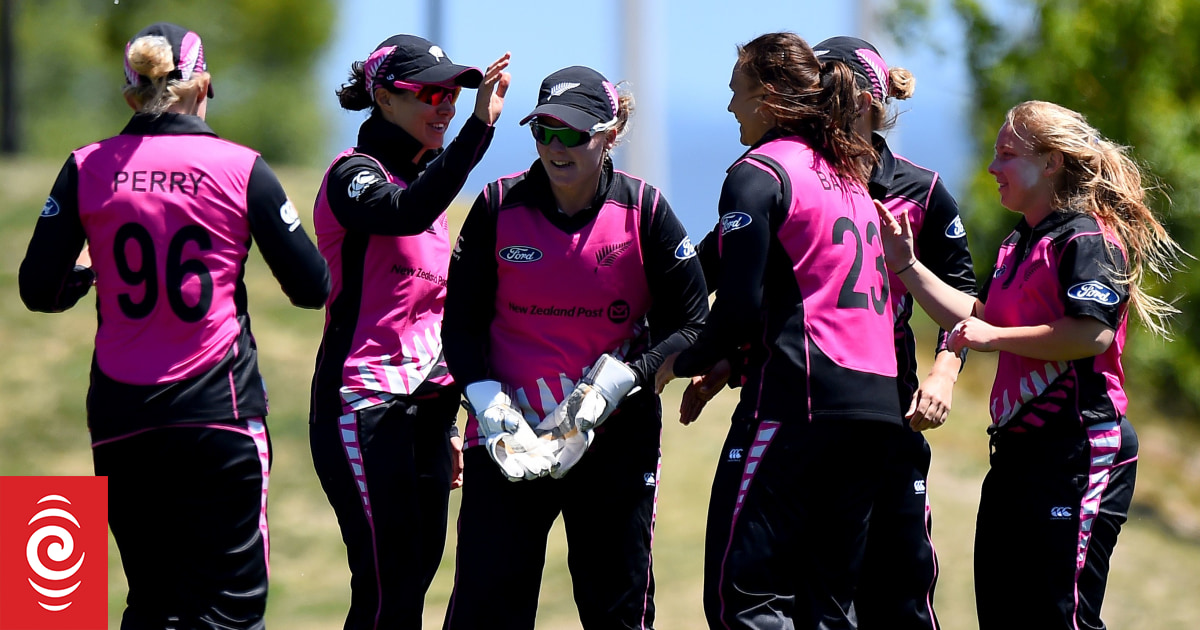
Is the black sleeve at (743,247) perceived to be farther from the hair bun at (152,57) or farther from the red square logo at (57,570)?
the red square logo at (57,570)

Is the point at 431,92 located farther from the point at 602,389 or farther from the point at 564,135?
the point at 602,389

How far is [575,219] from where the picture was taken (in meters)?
4.61

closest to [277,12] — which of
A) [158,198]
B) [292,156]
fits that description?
[292,156]

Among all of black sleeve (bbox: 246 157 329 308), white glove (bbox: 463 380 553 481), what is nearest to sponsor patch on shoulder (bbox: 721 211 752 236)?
white glove (bbox: 463 380 553 481)

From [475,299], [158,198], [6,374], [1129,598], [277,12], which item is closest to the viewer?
[158,198]

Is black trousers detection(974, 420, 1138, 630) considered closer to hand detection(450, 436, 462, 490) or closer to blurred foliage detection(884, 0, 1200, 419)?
hand detection(450, 436, 462, 490)

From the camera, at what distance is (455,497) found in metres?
10.5

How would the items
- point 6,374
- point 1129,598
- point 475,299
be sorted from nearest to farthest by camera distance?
point 475,299, point 1129,598, point 6,374

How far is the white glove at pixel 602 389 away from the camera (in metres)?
4.46

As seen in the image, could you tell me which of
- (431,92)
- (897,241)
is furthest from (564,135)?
(897,241)

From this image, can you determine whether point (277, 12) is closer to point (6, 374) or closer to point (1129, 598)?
point (6, 374)

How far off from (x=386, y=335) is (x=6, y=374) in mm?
8076

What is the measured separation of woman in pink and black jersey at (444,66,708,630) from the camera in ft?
14.9

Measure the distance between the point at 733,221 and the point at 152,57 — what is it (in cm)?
187
